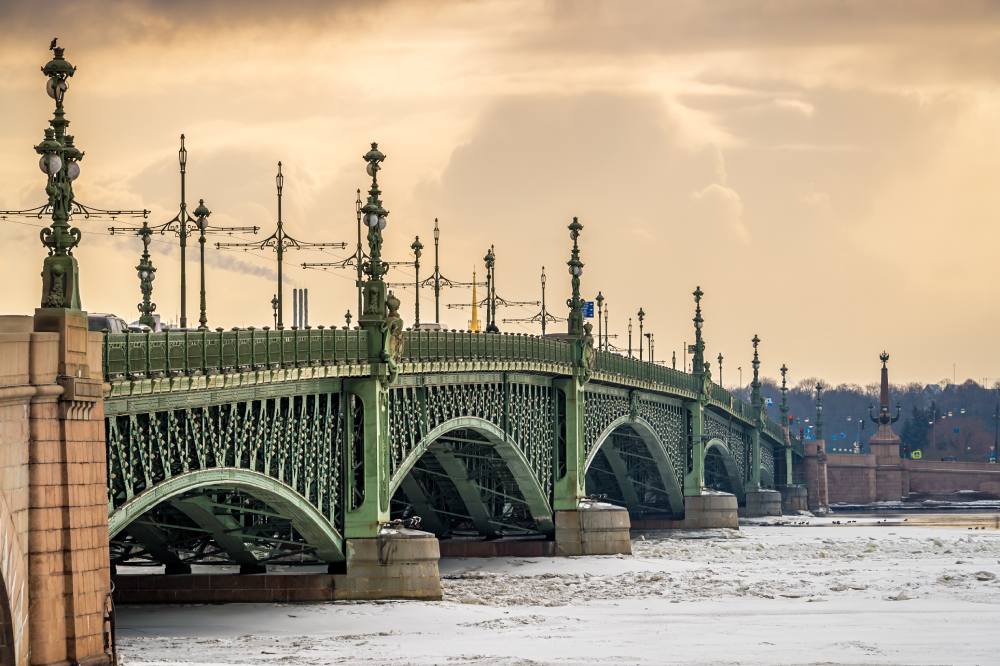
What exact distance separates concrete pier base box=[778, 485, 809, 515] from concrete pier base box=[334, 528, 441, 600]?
96530 millimetres

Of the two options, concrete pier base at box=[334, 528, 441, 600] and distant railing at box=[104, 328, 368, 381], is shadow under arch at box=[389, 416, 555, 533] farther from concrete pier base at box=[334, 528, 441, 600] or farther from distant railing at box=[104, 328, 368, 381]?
distant railing at box=[104, 328, 368, 381]

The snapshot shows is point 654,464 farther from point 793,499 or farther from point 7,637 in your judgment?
point 7,637

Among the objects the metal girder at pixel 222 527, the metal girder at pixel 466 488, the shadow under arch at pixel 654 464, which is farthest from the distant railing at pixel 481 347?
the shadow under arch at pixel 654 464

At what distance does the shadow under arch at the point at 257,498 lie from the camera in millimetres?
40562

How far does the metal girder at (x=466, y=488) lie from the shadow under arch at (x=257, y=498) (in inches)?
615

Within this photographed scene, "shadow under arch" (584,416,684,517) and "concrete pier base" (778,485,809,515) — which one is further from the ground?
"shadow under arch" (584,416,684,517)

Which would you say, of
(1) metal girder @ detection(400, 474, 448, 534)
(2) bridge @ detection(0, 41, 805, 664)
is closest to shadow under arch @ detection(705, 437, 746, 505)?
(2) bridge @ detection(0, 41, 805, 664)

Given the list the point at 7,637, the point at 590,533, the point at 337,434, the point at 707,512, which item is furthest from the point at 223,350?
the point at 707,512

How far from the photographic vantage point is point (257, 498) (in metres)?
49.8

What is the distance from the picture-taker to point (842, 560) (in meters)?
79.6

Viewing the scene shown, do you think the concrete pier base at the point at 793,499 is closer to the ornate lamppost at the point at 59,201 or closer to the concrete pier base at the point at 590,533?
the concrete pier base at the point at 590,533

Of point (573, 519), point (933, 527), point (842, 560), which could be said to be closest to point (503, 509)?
point (573, 519)

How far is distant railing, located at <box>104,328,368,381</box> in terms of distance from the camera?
133 ft

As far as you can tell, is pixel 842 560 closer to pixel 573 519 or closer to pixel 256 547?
pixel 573 519
